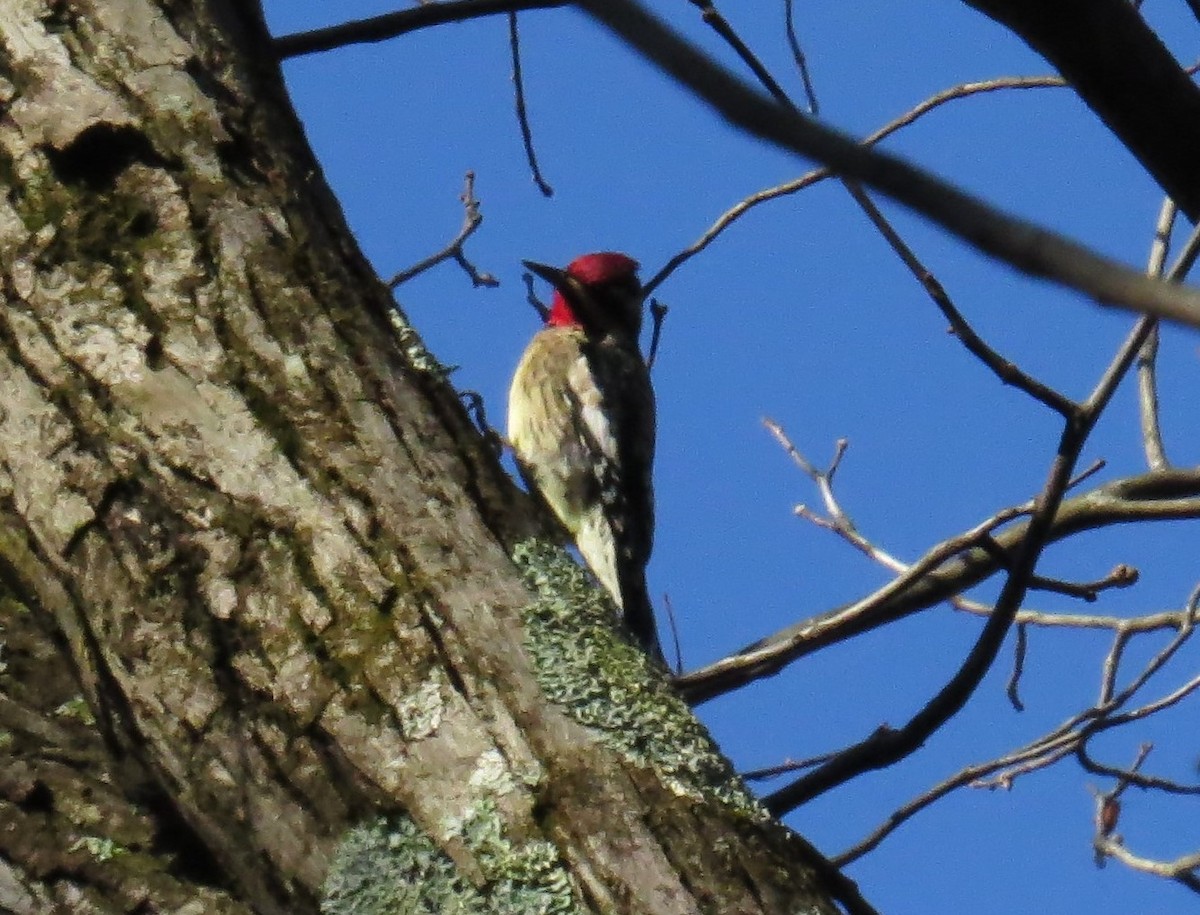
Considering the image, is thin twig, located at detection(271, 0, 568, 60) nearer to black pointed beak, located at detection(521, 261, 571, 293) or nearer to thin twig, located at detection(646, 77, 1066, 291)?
thin twig, located at detection(646, 77, 1066, 291)

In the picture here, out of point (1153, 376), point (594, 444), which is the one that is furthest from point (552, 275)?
point (1153, 376)

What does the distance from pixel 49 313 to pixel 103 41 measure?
444mm

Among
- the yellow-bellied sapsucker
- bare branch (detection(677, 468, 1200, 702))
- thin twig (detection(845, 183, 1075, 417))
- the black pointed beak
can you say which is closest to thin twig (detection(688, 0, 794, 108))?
thin twig (detection(845, 183, 1075, 417))

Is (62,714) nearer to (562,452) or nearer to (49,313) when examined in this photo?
(49,313)

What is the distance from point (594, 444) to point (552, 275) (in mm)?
1000

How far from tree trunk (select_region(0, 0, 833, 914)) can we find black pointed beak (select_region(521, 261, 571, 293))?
4608 millimetres

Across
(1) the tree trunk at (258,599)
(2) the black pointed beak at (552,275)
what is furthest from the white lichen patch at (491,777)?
(2) the black pointed beak at (552,275)

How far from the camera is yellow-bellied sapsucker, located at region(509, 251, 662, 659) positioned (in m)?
6.13

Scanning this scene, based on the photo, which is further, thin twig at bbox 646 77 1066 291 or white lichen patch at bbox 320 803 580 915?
thin twig at bbox 646 77 1066 291

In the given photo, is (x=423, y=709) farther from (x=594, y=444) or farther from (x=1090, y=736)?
(x=594, y=444)

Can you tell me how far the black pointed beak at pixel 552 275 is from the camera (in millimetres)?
6902

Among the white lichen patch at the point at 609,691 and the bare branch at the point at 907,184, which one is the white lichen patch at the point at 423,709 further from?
the bare branch at the point at 907,184

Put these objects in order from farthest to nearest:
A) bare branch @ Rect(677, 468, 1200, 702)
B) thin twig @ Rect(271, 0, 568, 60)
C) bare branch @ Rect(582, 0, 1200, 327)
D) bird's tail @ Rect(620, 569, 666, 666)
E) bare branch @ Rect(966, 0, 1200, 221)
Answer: bird's tail @ Rect(620, 569, 666, 666) < bare branch @ Rect(677, 468, 1200, 702) < thin twig @ Rect(271, 0, 568, 60) < bare branch @ Rect(966, 0, 1200, 221) < bare branch @ Rect(582, 0, 1200, 327)

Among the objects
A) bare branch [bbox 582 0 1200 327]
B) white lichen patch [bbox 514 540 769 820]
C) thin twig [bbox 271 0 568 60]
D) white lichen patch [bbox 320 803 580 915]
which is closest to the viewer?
bare branch [bbox 582 0 1200 327]
